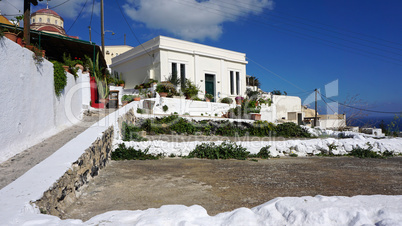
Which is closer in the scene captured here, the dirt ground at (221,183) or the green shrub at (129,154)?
the dirt ground at (221,183)

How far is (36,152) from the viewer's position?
4297 millimetres

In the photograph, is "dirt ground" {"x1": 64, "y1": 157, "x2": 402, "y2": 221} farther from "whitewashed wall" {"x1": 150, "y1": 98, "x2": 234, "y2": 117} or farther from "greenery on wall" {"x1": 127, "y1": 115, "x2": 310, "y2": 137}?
"whitewashed wall" {"x1": 150, "y1": 98, "x2": 234, "y2": 117}

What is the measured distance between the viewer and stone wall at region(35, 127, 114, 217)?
241 centimetres

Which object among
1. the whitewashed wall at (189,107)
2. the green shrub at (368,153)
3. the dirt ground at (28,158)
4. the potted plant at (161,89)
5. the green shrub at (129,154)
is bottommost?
the green shrub at (368,153)

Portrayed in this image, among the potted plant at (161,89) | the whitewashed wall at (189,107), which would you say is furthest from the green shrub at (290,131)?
the potted plant at (161,89)

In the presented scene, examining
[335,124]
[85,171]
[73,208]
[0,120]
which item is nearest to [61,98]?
[0,120]

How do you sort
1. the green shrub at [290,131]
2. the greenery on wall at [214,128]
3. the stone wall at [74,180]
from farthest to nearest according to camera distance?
the green shrub at [290,131]
the greenery on wall at [214,128]
the stone wall at [74,180]

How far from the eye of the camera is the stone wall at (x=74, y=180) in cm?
241

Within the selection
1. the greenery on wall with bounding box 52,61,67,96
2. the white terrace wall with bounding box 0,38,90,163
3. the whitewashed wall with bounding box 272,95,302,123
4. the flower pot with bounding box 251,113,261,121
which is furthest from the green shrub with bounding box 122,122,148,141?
the whitewashed wall with bounding box 272,95,302,123

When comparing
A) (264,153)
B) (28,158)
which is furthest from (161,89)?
(28,158)

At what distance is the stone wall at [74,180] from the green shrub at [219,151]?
230cm

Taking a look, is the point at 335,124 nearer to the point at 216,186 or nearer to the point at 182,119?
the point at 182,119

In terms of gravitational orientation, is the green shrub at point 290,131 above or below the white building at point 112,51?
below

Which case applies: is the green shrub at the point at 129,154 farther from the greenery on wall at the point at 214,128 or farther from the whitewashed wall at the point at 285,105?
the whitewashed wall at the point at 285,105
